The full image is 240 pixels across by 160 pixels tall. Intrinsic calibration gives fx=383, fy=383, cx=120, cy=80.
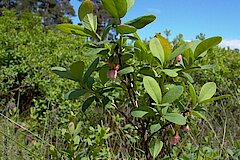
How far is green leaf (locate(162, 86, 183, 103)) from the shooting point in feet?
2.77

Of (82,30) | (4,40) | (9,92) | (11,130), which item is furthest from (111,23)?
(4,40)

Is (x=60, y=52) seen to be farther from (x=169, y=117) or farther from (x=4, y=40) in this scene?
(x=169, y=117)

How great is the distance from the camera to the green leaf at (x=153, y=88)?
0.83 meters

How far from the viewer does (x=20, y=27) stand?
16.7ft

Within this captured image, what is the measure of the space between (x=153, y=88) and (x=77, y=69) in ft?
0.61

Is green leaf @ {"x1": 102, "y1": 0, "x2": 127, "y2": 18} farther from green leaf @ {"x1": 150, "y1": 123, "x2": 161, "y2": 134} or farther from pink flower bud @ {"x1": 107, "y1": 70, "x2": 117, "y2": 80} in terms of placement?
green leaf @ {"x1": 150, "y1": 123, "x2": 161, "y2": 134}

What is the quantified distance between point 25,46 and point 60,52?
0.50 m

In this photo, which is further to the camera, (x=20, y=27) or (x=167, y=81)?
(x=20, y=27)

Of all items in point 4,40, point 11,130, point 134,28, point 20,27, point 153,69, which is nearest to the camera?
point 134,28

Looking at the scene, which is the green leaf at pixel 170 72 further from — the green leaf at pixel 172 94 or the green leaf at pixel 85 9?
the green leaf at pixel 85 9

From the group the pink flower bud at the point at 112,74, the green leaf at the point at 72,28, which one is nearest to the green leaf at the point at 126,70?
the pink flower bud at the point at 112,74

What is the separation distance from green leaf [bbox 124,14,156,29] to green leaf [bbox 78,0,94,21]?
0.30ft

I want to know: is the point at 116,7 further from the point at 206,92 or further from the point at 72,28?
the point at 206,92

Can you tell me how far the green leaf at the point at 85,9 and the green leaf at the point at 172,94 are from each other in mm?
251
